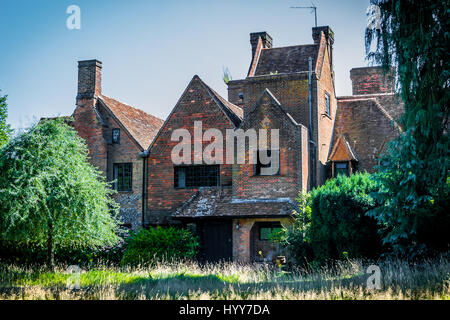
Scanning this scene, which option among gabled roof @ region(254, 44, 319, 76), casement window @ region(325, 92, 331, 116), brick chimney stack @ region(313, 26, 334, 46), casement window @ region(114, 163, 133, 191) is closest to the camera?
gabled roof @ region(254, 44, 319, 76)

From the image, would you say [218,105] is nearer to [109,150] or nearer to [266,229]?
[109,150]

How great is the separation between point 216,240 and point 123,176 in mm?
6799

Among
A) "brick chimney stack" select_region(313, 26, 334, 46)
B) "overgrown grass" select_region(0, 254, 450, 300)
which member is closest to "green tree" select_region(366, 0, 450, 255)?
"overgrown grass" select_region(0, 254, 450, 300)

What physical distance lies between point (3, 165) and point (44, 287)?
5608mm

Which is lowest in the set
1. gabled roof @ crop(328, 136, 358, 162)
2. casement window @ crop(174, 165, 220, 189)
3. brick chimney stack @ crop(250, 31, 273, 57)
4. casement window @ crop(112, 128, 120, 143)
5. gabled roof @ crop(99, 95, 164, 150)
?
casement window @ crop(174, 165, 220, 189)

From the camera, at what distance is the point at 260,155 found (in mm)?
25109

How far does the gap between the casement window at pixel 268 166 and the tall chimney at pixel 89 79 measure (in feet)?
34.3

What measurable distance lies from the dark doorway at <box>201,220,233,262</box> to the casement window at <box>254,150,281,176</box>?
283 centimetres

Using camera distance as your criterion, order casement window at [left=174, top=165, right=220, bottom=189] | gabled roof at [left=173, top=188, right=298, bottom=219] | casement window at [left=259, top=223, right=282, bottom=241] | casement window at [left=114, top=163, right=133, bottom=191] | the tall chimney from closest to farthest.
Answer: gabled roof at [left=173, top=188, right=298, bottom=219], casement window at [left=259, top=223, right=282, bottom=241], casement window at [left=174, top=165, right=220, bottom=189], casement window at [left=114, top=163, right=133, bottom=191], the tall chimney

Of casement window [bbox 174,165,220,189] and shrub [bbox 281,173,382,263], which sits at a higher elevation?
casement window [bbox 174,165,220,189]

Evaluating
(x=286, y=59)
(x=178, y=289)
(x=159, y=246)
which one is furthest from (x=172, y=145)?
(x=178, y=289)

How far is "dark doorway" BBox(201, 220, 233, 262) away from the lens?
24.9 m

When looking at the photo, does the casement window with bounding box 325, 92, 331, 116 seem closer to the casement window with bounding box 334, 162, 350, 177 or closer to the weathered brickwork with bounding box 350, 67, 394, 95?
the casement window with bounding box 334, 162, 350, 177

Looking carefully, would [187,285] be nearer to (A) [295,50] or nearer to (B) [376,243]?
(B) [376,243]
